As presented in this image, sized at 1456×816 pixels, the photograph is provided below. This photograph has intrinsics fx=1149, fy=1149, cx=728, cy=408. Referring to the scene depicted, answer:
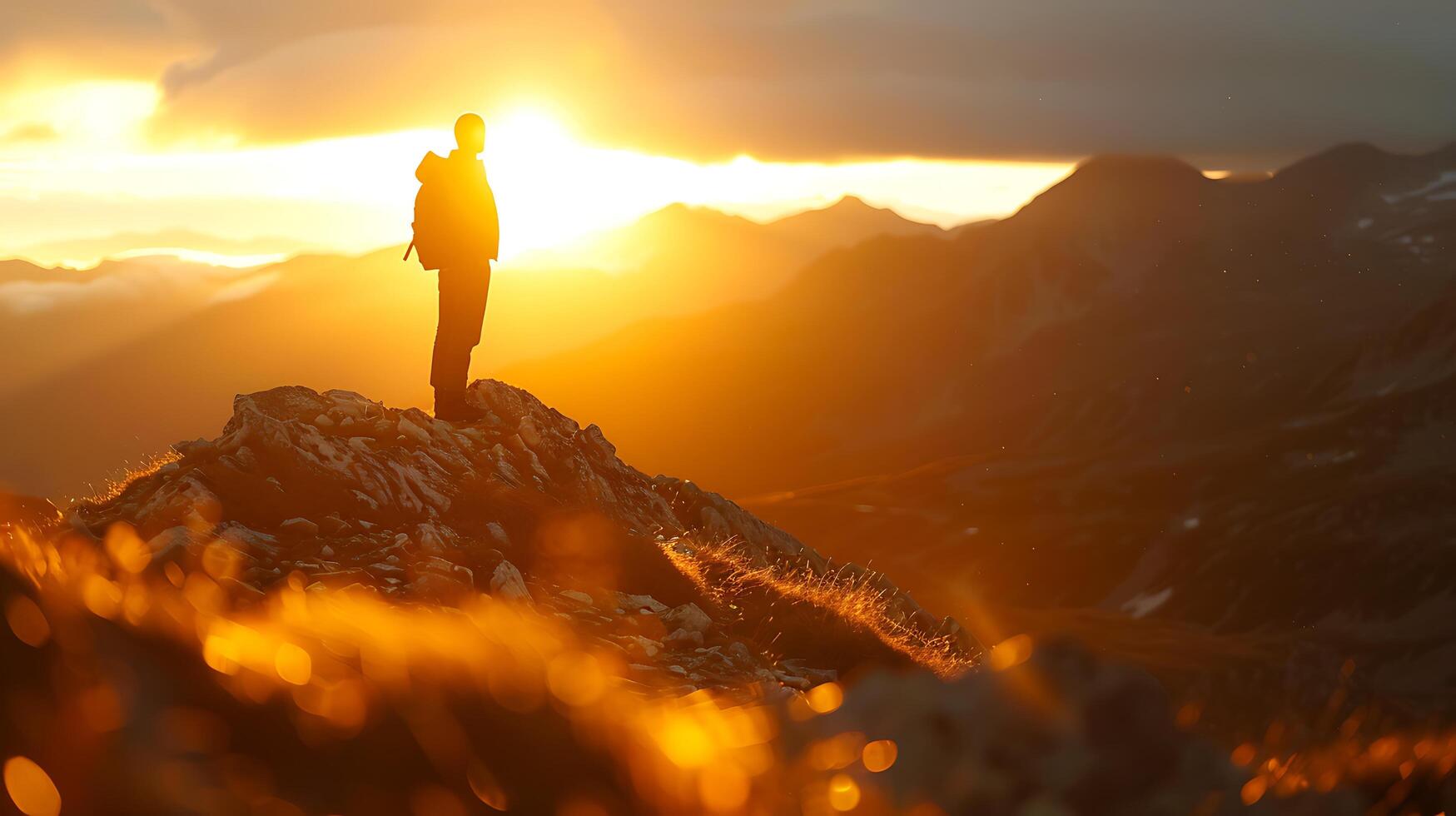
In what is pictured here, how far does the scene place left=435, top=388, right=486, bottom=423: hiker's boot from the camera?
19344mm

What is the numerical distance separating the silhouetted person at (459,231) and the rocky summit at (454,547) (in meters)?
1.60

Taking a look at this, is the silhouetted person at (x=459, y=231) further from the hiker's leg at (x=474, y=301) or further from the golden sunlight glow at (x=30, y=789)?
the golden sunlight glow at (x=30, y=789)

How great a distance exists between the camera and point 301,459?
1526cm

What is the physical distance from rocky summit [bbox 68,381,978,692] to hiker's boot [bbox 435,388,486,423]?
33.0 inches

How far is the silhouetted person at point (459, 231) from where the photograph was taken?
17.5 metres

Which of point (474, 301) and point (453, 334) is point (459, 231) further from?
point (453, 334)

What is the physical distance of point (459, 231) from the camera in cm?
1769

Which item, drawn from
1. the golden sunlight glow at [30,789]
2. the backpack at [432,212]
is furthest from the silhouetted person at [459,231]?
the golden sunlight glow at [30,789]

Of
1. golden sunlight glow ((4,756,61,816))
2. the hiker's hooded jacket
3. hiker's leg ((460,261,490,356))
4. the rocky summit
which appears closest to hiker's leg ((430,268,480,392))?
hiker's leg ((460,261,490,356))

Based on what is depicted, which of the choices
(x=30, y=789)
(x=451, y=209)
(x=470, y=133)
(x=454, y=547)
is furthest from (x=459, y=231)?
(x=30, y=789)

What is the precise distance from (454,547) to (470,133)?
6629mm

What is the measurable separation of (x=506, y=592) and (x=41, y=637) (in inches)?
424

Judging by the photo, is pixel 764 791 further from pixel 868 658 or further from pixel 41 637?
pixel 868 658

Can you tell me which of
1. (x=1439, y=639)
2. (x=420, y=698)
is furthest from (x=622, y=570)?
(x=1439, y=639)
